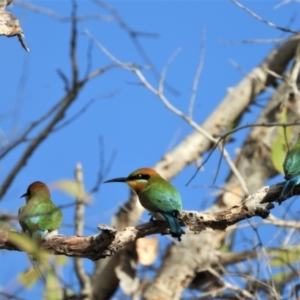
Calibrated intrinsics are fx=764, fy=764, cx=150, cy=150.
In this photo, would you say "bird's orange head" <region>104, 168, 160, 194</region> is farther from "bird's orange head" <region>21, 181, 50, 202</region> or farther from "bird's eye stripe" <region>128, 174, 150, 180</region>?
"bird's orange head" <region>21, 181, 50, 202</region>

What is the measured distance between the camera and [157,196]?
3734mm

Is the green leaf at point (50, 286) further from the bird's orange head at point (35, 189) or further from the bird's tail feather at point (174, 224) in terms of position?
the bird's orange head at point (35, 189)

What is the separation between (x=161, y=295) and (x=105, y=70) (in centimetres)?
195

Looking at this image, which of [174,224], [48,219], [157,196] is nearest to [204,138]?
[157,196]

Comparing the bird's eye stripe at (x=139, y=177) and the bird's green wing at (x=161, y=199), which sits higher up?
the bird's eye stripe at (x=139, y=177)

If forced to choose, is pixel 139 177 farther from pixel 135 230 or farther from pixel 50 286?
pixel 50 286

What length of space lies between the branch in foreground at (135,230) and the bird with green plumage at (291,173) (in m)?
0.04

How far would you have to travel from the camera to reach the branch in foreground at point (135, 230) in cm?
301

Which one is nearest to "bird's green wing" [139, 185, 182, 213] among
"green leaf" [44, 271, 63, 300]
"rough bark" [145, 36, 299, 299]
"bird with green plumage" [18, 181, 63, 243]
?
"bird with green plumage" [18, 181, 63, 243]

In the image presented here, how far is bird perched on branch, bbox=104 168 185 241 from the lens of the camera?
3.38 m

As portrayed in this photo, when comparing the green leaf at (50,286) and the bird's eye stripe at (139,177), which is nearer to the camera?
the green leaf at (50,286)

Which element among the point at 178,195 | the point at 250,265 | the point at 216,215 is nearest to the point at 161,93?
the point at 250,265

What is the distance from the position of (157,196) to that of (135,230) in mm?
559

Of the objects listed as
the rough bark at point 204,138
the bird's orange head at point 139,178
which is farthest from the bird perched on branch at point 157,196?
the rough bark at point 204,138
